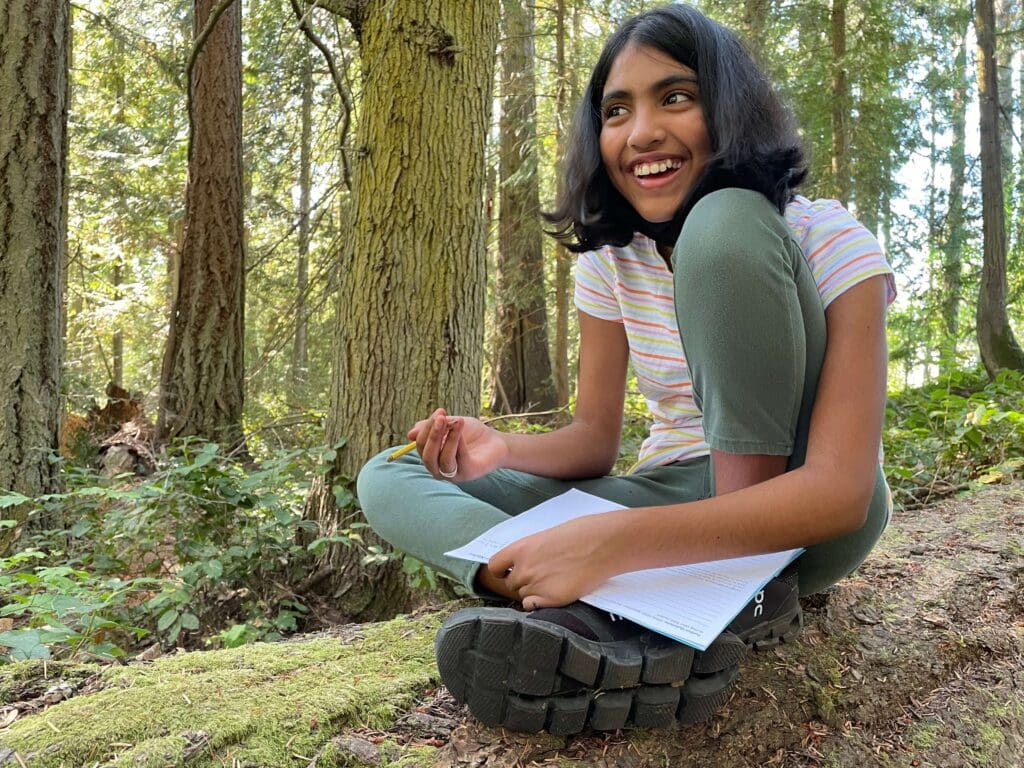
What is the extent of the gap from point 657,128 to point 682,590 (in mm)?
982

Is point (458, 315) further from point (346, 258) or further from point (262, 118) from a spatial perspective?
point (262, 118)

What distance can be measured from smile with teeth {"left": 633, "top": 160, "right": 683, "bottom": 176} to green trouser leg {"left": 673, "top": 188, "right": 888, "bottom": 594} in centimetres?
35

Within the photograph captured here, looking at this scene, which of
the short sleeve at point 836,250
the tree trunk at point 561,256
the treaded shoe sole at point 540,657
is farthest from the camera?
the tree trunk at point 561,256

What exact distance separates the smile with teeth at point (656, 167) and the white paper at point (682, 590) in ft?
2.71

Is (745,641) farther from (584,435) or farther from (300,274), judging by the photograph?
(300,274)

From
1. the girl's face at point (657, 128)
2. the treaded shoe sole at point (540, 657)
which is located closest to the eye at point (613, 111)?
the girl's face at point (657, 128)

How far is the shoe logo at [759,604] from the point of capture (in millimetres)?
1360

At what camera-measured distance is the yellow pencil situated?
1.74 meters

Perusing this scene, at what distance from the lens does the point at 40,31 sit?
11.3 ft

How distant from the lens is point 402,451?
177 centimetres

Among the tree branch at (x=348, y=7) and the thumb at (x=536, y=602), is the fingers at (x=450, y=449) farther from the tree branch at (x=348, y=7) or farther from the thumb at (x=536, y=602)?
the tree branch at (x=348, y=7)

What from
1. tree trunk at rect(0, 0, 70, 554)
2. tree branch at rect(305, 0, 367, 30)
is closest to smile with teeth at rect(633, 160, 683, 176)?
tree branch at rect(305, 0, 367, 30)

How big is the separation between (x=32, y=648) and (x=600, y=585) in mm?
1407

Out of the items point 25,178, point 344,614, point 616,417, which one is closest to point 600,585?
point 616,417
